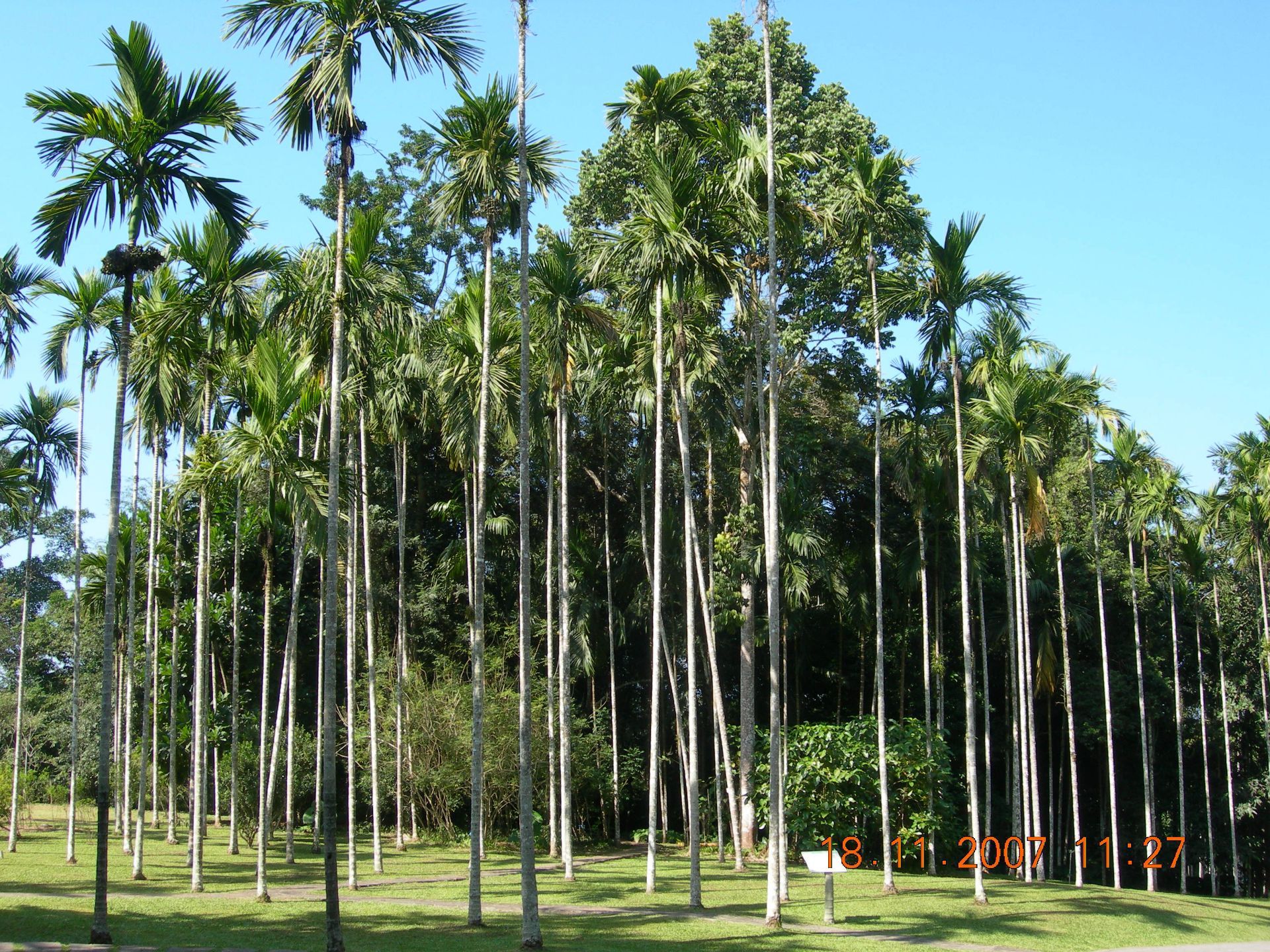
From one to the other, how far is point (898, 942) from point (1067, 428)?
52.0ft

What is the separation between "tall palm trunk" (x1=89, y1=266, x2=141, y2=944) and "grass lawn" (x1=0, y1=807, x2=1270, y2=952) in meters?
0.64

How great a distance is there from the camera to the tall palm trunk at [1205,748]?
35031 mm

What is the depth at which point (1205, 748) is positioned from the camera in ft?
114

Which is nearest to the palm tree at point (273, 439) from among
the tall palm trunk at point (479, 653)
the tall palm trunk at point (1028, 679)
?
the tall palm trunk at point (479, 653)

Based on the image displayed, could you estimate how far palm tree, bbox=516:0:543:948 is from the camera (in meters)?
14.0

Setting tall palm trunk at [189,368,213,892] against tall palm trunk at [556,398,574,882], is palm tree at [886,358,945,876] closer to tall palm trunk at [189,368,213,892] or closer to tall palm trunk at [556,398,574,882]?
tall palm trunk at [556,398,574,882]

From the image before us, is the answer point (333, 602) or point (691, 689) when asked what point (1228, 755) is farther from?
point (333, 602)

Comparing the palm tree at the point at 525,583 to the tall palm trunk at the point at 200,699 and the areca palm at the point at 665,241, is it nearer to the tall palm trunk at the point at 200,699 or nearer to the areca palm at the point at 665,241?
the areca palm at the point at 665,241

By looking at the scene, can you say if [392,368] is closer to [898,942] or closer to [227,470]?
[227,470]

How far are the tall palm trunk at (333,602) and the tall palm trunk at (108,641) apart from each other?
2.52 metres

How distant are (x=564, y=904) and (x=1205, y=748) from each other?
2479 centimetres

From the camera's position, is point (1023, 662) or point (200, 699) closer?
point (200, 699)

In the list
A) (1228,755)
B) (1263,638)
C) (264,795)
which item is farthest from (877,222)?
(1228,755)
